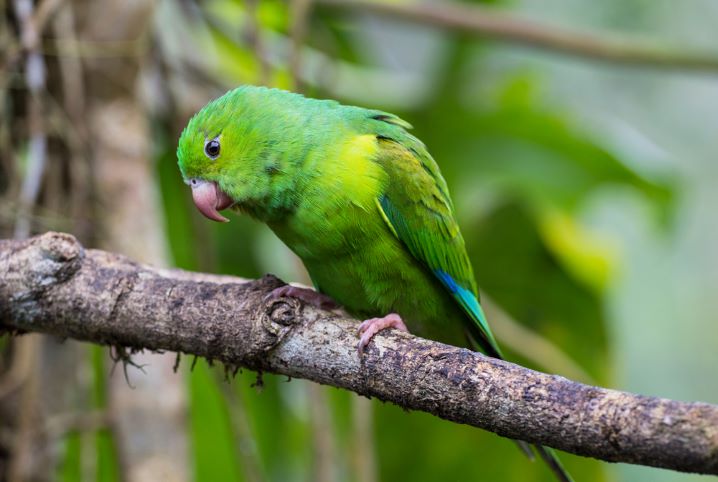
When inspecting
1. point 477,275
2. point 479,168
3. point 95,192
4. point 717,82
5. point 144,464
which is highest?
point 717,82

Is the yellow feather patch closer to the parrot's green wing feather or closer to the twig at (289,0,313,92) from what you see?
the parrot's green wing feather

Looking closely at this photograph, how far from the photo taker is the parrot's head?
2842 millimetres

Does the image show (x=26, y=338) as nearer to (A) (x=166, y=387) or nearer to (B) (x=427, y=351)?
(A) (x=166, y=387)

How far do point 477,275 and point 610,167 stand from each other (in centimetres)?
117

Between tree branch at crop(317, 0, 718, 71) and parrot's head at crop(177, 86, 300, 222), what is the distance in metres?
1.92

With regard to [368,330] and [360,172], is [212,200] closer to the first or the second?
[360,172]

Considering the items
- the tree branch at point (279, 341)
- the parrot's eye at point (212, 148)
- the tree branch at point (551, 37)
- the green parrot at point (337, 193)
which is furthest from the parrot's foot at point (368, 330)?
A: the tree branch at point (551, 37)

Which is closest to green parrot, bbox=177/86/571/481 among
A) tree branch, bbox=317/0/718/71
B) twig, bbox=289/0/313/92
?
twig, bbox=289/0/313/92

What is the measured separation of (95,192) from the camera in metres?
3.67

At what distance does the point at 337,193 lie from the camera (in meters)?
2.82

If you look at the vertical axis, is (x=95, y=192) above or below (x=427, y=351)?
below

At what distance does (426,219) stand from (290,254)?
1699mm

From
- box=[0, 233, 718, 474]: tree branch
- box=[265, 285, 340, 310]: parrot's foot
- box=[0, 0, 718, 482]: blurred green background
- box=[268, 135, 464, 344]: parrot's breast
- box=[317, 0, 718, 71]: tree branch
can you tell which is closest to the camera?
box=[0, 233, 718, 474]: tree branch

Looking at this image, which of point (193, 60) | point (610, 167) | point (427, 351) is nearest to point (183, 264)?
point (193, 60)
